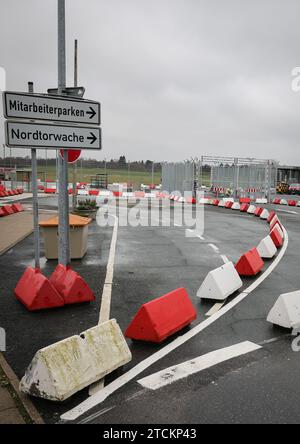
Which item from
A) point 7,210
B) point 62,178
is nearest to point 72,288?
point 62,178

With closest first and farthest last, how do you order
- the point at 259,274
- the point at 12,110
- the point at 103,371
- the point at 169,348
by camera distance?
the point at 103,371 → the point at 169,348 → the point at 12,110 → the point at 259,274

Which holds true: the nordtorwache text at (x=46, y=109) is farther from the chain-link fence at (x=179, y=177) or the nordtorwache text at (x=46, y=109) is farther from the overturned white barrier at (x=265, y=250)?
the chain-link fence at (x=179, y=177)

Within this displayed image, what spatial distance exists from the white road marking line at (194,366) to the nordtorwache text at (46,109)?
162 inches

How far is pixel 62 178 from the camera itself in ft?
26.2

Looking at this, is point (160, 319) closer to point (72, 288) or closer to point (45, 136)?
point (72, 288)

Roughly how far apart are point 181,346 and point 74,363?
1606 millimetres

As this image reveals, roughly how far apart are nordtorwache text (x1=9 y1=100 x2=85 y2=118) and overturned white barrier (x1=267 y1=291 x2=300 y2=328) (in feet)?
14.0

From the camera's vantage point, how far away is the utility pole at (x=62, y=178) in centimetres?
739

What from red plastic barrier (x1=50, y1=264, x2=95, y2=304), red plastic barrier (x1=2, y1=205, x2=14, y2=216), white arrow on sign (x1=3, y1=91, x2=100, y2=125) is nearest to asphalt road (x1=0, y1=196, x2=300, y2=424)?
red plastic barrier (x1=50, y1=264, x2=95, y2=304)

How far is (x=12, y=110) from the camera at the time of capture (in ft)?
19.5

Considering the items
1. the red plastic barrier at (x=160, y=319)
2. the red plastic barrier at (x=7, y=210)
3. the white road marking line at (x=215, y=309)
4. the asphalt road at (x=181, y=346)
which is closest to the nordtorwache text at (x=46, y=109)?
the asphalt road at (x=181, y=346)
